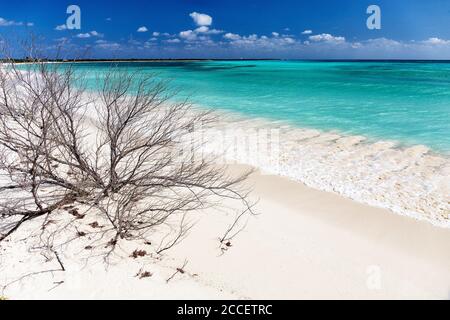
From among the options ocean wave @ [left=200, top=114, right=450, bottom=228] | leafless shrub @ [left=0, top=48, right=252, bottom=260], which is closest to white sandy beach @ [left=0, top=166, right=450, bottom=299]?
leafless shrub @ [left=0, top=48, right=252, bottom=260]

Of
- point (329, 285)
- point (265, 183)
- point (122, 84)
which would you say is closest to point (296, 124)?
point (265, 183)

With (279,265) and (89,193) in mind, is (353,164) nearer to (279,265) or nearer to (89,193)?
(279,265)

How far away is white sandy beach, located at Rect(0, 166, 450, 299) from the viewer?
12.8ft

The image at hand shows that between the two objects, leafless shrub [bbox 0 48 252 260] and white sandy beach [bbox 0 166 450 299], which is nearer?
white sandy beach [bbox 0 166 450 299]

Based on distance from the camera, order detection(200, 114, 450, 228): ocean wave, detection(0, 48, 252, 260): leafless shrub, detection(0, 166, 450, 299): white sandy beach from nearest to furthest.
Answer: detection(0, 166, 450, 299): white sandy beach → detection(0, 48, 252, 260): leafless shrub → detection(200, 114, 450, 228): ocean wave

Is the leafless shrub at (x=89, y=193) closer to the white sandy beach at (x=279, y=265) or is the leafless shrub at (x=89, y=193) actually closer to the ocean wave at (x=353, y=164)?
the white sandy beach at (x=279, y=265)

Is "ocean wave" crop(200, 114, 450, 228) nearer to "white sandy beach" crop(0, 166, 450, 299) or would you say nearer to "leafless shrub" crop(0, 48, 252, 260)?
"white sandy beach" crop(0, 166, 450, 299)

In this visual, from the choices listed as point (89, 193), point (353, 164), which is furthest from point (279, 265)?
point (353, 164)

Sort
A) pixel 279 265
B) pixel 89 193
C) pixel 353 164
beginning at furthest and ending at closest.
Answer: pixel 353 164 → pixel 89 193 → pixel 279 265

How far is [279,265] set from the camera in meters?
4.45

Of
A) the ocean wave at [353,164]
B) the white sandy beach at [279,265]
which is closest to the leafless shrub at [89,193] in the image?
the white sandy beach at [279,265]

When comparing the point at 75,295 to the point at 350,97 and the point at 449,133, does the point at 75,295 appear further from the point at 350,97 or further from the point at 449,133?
the point at 350,97

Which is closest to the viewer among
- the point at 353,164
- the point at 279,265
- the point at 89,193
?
the point at 279,265

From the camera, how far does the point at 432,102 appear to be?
19.7m
